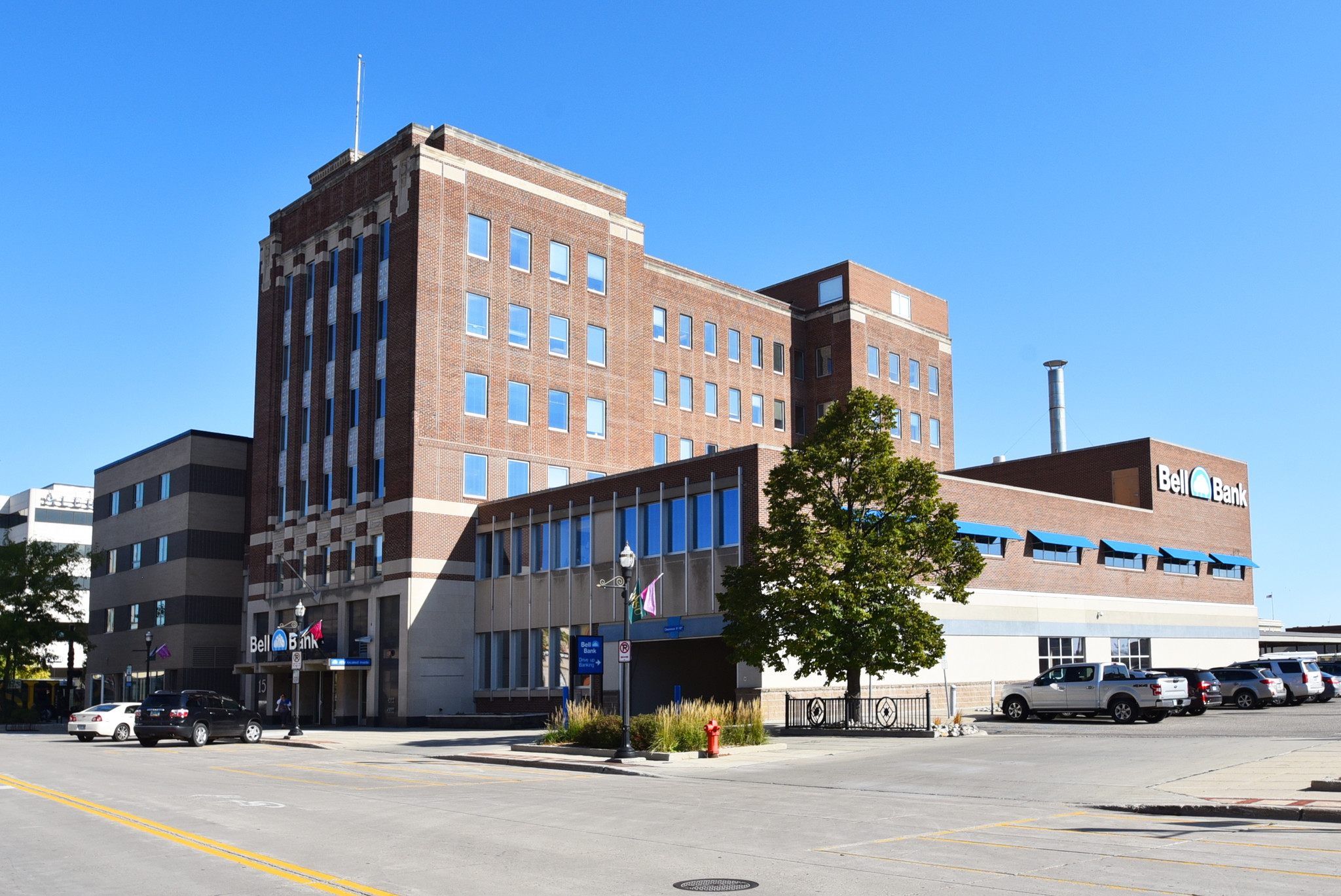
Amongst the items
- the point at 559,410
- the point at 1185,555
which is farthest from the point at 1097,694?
the point at 559,410

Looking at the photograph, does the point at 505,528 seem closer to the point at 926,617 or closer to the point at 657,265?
the point at 657,265

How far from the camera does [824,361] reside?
237ft

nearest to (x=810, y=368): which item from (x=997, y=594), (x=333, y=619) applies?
(x=997, y=594)

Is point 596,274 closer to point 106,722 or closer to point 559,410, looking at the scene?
point 559,410

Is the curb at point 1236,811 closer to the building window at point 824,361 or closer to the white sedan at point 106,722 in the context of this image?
the white sedan at point 106,722

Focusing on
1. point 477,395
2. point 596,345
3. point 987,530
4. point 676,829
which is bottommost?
point 676,829

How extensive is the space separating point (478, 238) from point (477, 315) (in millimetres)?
3669

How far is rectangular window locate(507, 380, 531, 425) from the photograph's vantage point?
55.1m

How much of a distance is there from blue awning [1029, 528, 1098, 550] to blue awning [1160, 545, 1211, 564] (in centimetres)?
734

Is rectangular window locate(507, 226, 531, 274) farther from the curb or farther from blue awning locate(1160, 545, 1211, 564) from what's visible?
the curb

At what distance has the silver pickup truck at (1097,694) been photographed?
37.8 metres

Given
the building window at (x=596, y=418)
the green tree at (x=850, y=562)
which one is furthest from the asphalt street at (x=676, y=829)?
the building window at (x=596, y=418)

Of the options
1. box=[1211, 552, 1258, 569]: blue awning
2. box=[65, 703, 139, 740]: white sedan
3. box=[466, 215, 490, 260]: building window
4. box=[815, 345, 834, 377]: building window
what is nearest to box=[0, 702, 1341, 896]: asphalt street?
box=[65, 703, 139, 740]: white sedan

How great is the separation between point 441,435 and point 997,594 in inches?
958
